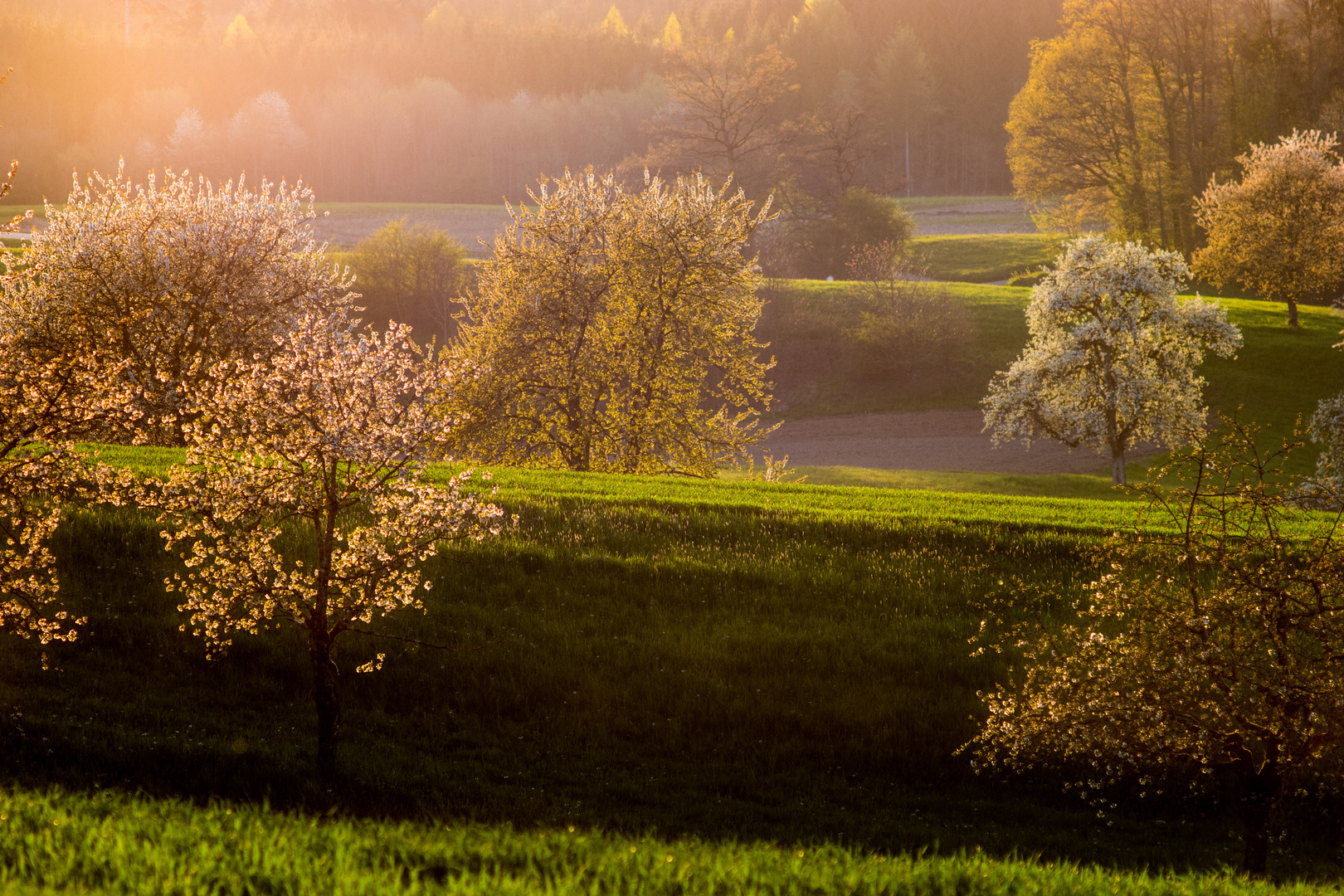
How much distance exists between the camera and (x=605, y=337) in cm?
2644

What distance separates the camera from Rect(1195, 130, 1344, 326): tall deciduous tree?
48469 millimetres

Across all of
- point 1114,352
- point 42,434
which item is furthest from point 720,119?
point 42,434

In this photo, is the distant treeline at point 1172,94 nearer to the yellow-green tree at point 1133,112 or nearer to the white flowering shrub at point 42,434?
the yellow-green tree at point 1133,112

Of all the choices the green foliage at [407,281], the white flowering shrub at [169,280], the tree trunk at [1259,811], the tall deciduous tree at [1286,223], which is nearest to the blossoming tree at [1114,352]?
the tall deciduous tree at [1286,223]

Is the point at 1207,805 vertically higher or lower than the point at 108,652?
lower

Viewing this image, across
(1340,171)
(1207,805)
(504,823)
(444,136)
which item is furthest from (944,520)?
(444,136)

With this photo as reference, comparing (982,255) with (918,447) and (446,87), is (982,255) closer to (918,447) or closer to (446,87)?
(918,447)

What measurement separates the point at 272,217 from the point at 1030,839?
81.0 ft

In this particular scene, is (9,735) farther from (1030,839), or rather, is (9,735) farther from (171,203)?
(171,203)

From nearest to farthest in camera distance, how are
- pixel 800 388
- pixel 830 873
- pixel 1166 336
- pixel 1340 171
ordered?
pixel 830 873 → pixel 1166 336 → pixel 1340 171 → pixel 800 388

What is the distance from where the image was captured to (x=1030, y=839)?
8875mm

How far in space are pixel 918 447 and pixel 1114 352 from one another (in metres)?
11.2

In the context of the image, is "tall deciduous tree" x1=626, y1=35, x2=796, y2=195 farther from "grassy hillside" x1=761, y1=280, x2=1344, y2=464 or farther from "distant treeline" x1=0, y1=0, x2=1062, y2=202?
"distant treeline" x1=0, y1=0, x2=1062, y2=202

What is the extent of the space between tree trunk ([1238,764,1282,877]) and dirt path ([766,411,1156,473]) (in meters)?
32.7
